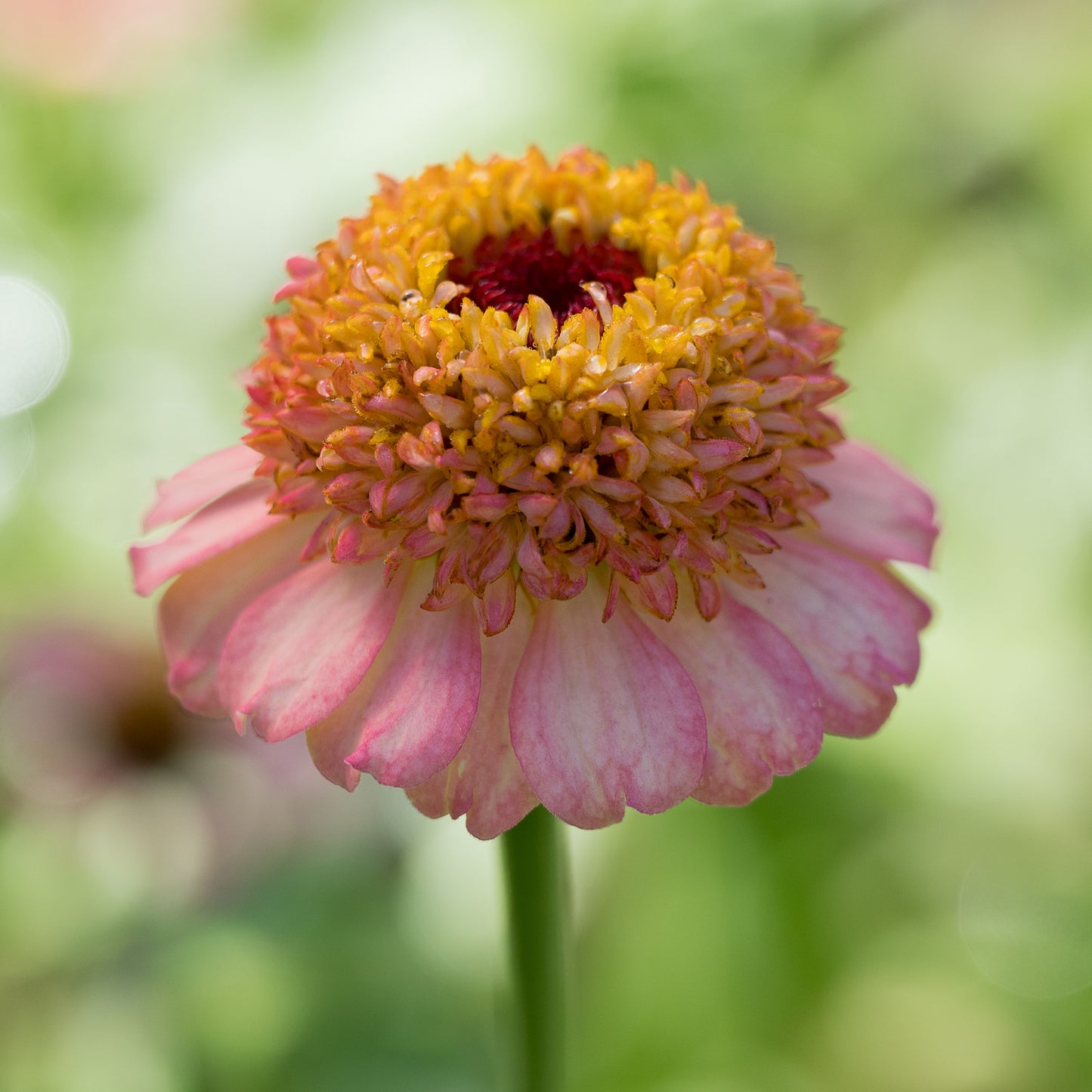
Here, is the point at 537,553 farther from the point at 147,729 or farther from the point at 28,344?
the point at 28,344

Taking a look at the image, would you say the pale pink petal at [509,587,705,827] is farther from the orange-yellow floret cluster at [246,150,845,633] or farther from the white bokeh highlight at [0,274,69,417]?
the white bokeh highlight at [0,274,69,417]

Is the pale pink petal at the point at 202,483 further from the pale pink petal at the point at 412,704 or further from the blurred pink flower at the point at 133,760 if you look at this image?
the blurred pink flower at the point at 133,760

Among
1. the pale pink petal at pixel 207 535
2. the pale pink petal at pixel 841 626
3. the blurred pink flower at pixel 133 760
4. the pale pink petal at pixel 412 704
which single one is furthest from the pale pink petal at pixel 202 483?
the blurred pink flower at pixel 133 760

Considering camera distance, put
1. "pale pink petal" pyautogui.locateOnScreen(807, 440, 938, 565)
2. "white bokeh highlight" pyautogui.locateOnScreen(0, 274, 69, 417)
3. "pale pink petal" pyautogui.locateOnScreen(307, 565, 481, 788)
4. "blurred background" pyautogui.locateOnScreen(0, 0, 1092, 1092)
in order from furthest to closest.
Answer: "white bokeh highlight" pyautogui.locateOnScreen(0, 274, 69, 417)
"blurred background" pyautogui.locateOnScreen(0, 0, 1092, 1092)
"pale pink petal" pyautogui.locateOnScreen(807, 440, 938, 565)
"pale pink petal" pyautogui.locateOnScreen(307, 565, 481, 788)

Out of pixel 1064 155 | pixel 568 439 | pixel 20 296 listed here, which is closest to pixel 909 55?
pixel 1064 155

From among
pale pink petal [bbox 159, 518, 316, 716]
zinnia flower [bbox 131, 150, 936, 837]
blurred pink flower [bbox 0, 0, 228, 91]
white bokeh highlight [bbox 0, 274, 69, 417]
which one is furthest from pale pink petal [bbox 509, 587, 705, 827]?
blurred pink flower [bbox 0, 0, 228, 91]

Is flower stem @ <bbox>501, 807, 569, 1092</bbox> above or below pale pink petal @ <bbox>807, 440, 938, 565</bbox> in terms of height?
below
